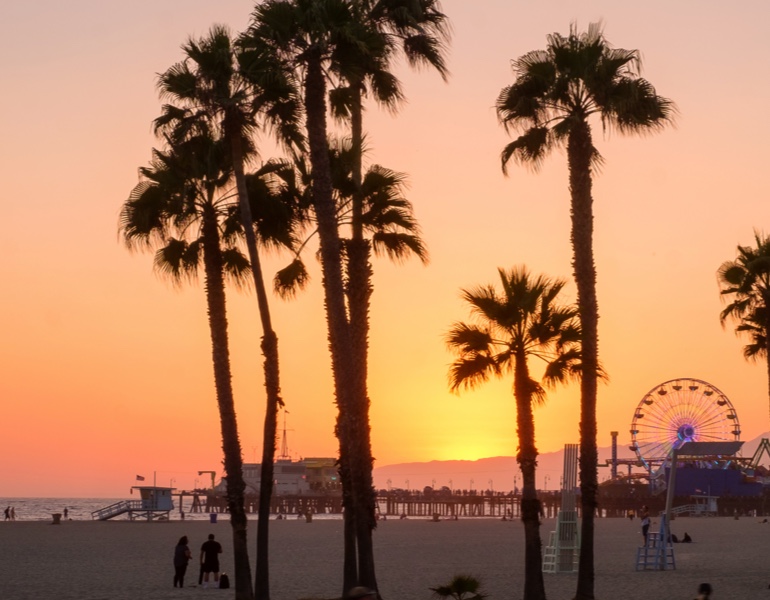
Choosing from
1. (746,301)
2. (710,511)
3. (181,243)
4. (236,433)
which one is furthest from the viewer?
(710,511)

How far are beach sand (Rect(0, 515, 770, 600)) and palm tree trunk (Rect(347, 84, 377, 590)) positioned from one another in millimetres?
5442

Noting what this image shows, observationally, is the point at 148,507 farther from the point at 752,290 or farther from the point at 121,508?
the point at 752,290

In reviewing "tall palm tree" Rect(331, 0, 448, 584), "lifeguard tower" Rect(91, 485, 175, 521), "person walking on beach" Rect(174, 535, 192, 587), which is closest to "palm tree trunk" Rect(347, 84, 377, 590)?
"tall palm tree" Rect(331, 0, 448, 584)

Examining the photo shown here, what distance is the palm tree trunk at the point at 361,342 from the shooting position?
2341cm

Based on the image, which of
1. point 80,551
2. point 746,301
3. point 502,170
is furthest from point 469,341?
point 80,551

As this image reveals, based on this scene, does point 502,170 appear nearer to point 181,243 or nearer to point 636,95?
point 636,95

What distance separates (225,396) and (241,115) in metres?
6.28

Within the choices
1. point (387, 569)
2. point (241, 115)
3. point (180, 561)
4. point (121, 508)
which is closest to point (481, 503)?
point (121, 508)

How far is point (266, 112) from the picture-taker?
2625cm

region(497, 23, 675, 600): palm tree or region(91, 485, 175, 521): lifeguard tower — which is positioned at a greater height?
region(497, 23, 675, 600): palm tree

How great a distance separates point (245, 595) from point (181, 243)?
8213 millimetres

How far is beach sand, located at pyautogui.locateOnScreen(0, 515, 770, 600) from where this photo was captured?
98.1 ft

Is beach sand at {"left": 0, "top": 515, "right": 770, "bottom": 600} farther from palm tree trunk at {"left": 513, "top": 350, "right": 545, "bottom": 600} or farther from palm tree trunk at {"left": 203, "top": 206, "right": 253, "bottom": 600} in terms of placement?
palm tree trunk at {"left": 513, "top": 350, "right": 545, "bottom": 600}

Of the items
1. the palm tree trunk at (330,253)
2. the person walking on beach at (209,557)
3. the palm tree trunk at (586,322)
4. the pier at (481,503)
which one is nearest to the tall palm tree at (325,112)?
the palm tree trunk at (330,253)
